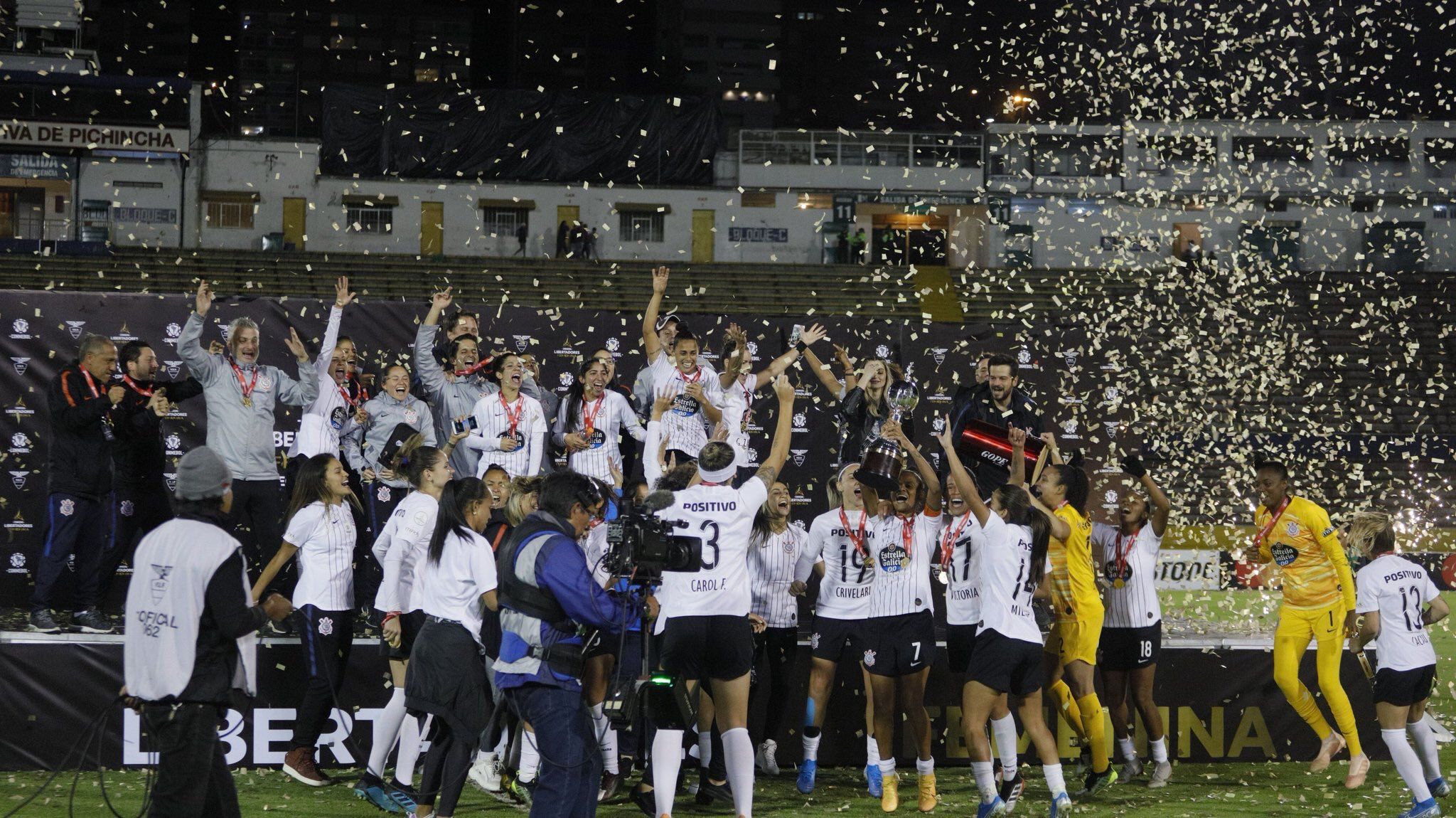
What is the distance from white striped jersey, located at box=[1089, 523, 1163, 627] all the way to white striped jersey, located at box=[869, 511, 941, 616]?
1627 mm

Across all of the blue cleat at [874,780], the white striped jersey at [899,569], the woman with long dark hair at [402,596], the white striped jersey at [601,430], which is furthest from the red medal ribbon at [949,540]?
the woman with long dark hair at [402,596]

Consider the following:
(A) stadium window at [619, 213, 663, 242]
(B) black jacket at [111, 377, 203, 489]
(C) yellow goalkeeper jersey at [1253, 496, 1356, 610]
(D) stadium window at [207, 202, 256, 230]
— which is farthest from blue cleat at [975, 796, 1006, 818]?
(D) stadium window at [207, 202, 256, 230]

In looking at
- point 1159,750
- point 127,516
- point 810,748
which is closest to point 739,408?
point 810,748

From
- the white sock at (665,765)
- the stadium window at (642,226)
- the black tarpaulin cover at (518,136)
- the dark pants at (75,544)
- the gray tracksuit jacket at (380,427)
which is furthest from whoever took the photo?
the stadium window at (642,226)

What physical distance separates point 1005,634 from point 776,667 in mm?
1905

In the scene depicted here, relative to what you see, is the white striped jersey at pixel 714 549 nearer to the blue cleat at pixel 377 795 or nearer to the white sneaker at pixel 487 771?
the white sneaker at pixel 487 771

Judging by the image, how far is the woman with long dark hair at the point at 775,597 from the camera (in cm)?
880

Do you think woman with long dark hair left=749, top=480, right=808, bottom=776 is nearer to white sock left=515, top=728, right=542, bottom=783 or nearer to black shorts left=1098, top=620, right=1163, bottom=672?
white sock left=515, top=728, right=542, bottom=783

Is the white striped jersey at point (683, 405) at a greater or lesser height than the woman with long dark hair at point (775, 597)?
greater

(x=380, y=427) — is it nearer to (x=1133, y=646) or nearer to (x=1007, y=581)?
(x=1007, y=581)

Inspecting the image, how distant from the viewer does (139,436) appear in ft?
32.1

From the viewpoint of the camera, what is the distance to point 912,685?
827 centimetres

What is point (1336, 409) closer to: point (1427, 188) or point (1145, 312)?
point (1145, 312)

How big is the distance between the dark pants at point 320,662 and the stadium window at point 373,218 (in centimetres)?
3302
